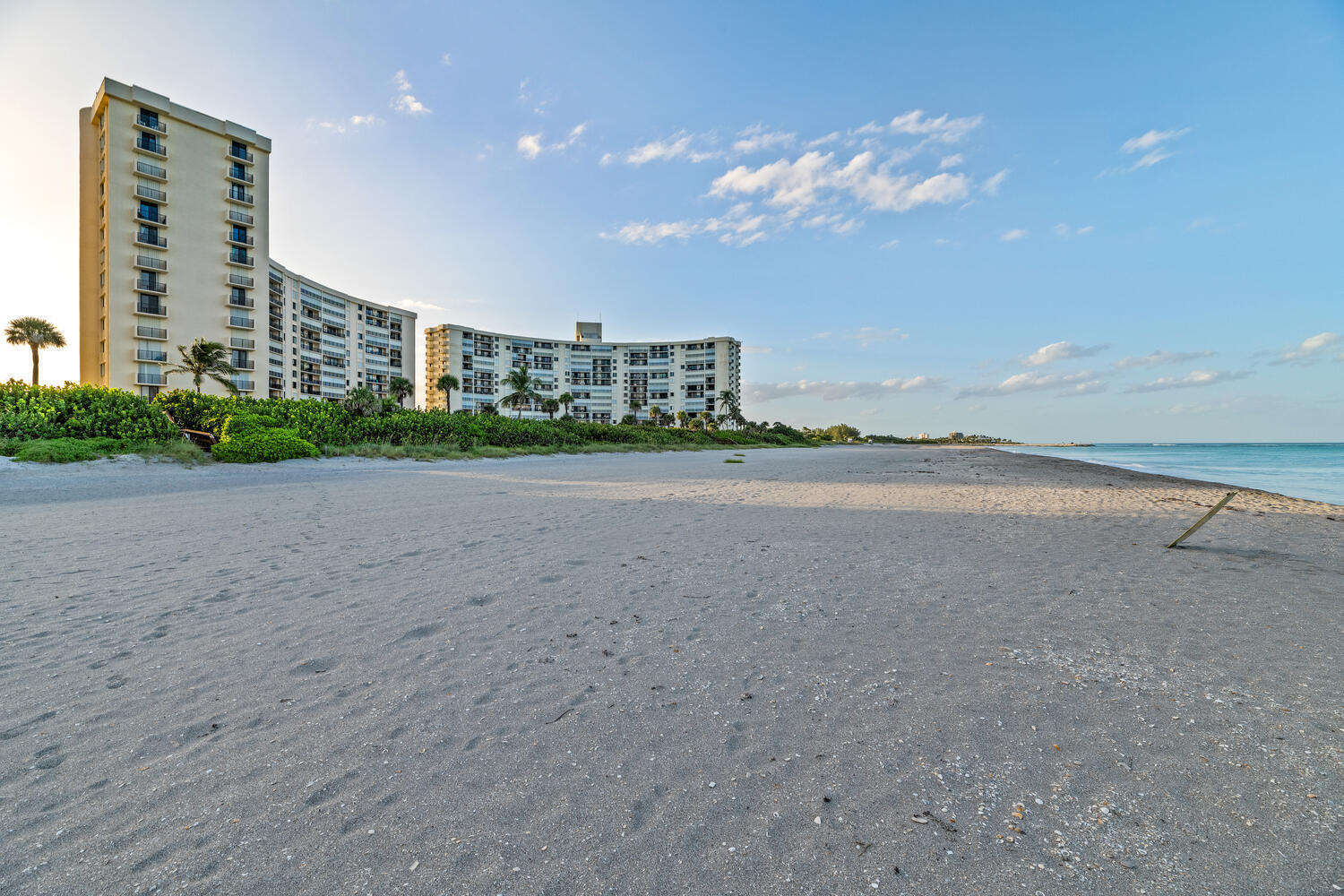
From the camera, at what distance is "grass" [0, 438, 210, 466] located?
45.3 ft

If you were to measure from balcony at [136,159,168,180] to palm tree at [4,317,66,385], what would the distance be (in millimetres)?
14817

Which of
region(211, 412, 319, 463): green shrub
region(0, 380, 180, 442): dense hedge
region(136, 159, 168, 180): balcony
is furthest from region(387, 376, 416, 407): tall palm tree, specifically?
region(211, 412, 319, 463): green shrub

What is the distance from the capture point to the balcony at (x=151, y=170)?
44000mm

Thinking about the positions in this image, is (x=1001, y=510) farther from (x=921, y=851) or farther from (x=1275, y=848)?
(x=921, y=851)

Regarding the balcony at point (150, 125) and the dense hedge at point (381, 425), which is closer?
the dense hedge at point (381, 425)

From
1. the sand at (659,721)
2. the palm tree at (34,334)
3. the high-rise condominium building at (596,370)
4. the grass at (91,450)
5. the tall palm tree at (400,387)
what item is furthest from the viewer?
the high-rise condominium building at (596,370)

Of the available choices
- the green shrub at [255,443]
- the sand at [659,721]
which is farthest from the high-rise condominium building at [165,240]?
the sand at [659,721]

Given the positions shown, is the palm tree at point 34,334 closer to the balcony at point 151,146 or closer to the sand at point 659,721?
the balcony at point 151,146

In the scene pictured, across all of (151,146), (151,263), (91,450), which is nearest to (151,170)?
(151,146)

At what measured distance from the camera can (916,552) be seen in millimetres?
6992

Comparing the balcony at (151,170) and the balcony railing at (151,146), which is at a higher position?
the balcony railing at (151,146)

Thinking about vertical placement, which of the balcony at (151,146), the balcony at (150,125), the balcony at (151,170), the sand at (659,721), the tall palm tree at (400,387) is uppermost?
the balcony at (150,125)

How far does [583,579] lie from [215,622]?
3.00 metres

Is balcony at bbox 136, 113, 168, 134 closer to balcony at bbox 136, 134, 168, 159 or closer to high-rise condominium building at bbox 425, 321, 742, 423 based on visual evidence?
balcony at bbox 136, 134, 168, 159
